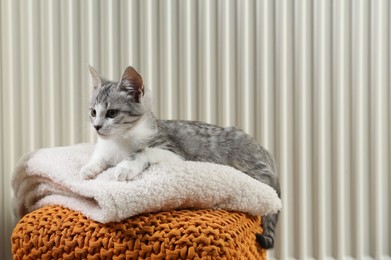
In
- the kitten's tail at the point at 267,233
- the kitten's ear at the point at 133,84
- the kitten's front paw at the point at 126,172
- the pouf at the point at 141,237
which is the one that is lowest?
the kitten's tail at the point at 267,233

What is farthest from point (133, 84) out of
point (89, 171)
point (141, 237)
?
point (141, 237)

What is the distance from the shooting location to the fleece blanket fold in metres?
0.87

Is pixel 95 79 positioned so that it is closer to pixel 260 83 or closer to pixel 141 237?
pixel 141 237

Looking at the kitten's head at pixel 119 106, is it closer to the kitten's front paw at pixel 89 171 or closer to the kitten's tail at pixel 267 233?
the kitten's front paw at pixel 89 171

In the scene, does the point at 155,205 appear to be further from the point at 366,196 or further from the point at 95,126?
the point at 366,196

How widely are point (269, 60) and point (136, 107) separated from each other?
633mm

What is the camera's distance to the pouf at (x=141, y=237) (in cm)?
81

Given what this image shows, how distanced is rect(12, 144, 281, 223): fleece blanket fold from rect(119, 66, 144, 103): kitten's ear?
0.67 feet

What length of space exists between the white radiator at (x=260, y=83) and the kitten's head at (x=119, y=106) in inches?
17.4

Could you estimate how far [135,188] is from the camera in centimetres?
88

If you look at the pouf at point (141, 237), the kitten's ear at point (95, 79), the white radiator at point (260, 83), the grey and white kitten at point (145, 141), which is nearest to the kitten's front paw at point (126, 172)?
the grey and white kitten at point (145, 141)

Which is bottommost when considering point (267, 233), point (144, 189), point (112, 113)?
point (267, 233)

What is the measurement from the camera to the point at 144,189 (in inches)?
34.6

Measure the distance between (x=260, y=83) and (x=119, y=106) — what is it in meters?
0.63
